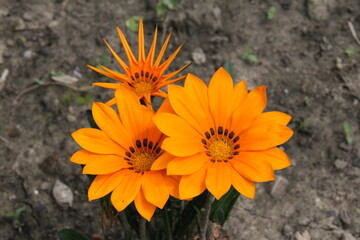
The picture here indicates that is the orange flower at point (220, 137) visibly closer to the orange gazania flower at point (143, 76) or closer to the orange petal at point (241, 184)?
the orange petal at point (241, 184)

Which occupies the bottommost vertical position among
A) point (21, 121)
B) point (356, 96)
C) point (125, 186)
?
point (21, 121)

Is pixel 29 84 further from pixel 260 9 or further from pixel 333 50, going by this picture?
pixel 333 50

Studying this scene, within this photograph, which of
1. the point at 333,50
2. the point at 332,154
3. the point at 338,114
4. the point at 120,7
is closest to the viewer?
the point at 332,154

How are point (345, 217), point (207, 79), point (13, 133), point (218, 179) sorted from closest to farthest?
1. point (218, 179)
2. point (345, 217)
3. point (13, 133)
4. point (207, 79)

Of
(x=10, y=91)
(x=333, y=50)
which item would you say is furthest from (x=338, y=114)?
(x=10, y=91)

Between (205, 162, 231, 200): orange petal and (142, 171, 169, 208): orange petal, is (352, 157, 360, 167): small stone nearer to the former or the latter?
(205, 162, 231, 200): orange petal

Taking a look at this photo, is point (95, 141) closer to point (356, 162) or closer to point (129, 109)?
point (129, 109)

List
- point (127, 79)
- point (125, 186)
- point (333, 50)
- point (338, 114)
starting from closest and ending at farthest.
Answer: point (125, 186) < point (127, 79) < point (338, 114) < point (333, 50)

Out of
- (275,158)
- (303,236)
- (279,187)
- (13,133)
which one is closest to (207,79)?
(279,187)
